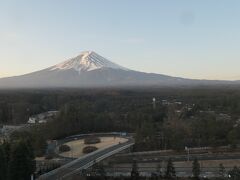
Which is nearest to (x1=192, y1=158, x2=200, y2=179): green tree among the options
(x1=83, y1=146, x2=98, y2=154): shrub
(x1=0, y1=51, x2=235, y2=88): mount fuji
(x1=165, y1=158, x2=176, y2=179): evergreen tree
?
(x1=165, y1=158, x2=176, y2=179): evergreen tree

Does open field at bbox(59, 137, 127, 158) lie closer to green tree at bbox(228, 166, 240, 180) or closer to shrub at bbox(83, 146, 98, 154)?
shrub at bbox(83, 146, 98, 154)

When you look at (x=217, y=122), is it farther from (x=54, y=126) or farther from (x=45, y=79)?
(x=45, y=79)

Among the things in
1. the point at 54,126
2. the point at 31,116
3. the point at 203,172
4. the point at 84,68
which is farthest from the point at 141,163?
the point at 84,68

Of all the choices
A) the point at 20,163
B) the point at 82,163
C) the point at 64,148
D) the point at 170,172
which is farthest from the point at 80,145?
the point at 20,163

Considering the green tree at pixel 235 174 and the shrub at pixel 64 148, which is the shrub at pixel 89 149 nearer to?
the shrub at pixel 64 148

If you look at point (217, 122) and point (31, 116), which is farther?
point (31, 116)

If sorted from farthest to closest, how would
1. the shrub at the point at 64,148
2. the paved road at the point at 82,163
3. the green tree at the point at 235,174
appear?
1. the shrub at the point at 64,148
2. the paved road at the point at 82,163
3. the green tree at the point at 235,174

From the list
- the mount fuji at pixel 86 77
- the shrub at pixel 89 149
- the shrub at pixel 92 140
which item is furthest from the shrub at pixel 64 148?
the mount fuji at pixel 86 77
